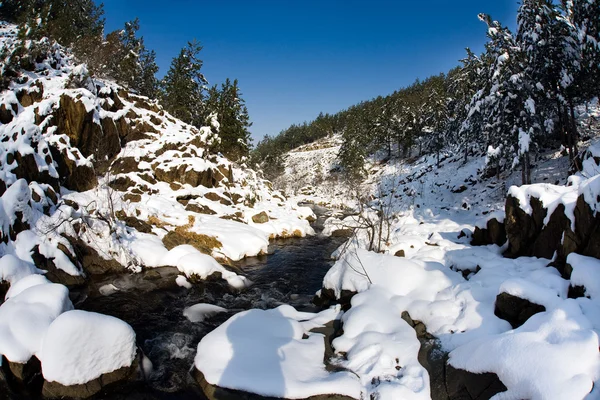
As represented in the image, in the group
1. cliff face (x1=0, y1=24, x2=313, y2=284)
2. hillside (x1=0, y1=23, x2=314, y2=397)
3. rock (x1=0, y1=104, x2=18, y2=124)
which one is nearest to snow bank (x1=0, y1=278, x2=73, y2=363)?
hillside (x1=0, y1=23, x2=314, y2=397)

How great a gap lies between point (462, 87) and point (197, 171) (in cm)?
2998

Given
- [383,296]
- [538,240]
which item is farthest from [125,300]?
[538,240]

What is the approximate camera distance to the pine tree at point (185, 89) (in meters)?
40.5

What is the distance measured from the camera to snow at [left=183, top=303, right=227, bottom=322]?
10.1 metres

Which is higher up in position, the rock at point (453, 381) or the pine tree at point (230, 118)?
the pine tree at point (230, 118)

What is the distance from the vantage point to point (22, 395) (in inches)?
248

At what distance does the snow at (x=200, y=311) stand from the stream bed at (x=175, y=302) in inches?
7.8

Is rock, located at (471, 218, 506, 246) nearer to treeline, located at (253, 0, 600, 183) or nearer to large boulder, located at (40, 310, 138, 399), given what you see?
treeline, located at (253, 0, 600, 183)

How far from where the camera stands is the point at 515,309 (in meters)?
7.18

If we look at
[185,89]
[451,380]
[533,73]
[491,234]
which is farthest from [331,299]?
[185,89]

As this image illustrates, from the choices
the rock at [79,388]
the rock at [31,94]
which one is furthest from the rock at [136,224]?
the rock at [31,94]

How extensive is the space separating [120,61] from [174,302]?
4121cm

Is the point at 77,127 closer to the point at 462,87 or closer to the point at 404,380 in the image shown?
the point at 404,380

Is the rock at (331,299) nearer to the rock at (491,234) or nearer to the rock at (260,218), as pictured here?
the rock at (491,234)
